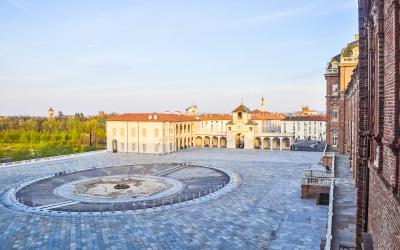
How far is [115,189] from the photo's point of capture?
28.3m

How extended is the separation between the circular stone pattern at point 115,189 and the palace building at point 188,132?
52.8 ft

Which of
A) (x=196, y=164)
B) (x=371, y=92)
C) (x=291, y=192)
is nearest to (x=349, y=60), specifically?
(x=291, y=192)

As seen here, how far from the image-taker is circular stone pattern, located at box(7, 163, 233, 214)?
2345 cm

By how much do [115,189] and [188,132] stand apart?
36761 millimetres

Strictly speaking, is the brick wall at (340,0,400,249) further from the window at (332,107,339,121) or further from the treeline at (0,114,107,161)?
the treeline at (0,114,107,161)

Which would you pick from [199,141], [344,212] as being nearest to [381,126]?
[344,212]

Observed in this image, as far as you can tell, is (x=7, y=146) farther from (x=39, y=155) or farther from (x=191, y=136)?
(x=191, y=136)

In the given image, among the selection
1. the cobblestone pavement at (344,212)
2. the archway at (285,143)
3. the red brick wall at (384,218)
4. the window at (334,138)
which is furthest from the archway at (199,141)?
the red brick wall at (384,218)

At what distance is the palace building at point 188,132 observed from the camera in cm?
5500

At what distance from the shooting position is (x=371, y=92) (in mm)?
8461

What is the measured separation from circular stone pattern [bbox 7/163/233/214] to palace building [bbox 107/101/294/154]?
16103 mm

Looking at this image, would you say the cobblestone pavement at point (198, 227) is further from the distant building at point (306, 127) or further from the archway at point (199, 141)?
the distant building at point (306, 127)

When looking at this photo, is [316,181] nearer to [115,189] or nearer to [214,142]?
[115,189]

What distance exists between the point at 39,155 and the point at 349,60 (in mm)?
52828
